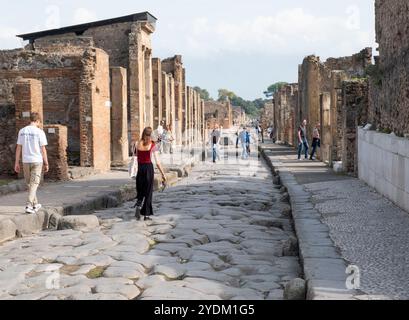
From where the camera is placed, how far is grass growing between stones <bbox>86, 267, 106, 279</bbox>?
5.79 m

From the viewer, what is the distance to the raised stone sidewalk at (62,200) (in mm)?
8648

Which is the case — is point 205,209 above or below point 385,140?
below

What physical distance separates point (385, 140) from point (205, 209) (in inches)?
122

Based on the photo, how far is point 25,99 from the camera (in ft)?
48.4

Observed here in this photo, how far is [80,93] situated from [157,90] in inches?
542

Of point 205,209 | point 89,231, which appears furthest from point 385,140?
point 89,231

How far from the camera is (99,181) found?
49.8ft

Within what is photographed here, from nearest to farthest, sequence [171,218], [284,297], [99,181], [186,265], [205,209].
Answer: [284,297]
[186,265]
[171,218]
[205,209]
[99,181]

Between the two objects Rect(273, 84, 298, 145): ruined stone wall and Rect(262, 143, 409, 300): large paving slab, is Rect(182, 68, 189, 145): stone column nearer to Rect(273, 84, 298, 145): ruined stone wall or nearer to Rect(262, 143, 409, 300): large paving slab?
Rect(273, 84, 298, 145): ruined stone wall

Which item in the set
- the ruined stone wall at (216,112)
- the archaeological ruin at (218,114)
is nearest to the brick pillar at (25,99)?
the archaeological ruin at (218,114)

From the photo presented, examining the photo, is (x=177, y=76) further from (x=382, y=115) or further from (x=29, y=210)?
(x=29, y=210)

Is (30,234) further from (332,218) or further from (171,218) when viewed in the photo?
(332,218)

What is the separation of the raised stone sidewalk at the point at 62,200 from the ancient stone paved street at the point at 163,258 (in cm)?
36

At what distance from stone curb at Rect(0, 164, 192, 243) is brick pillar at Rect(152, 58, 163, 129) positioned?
18.3 m
